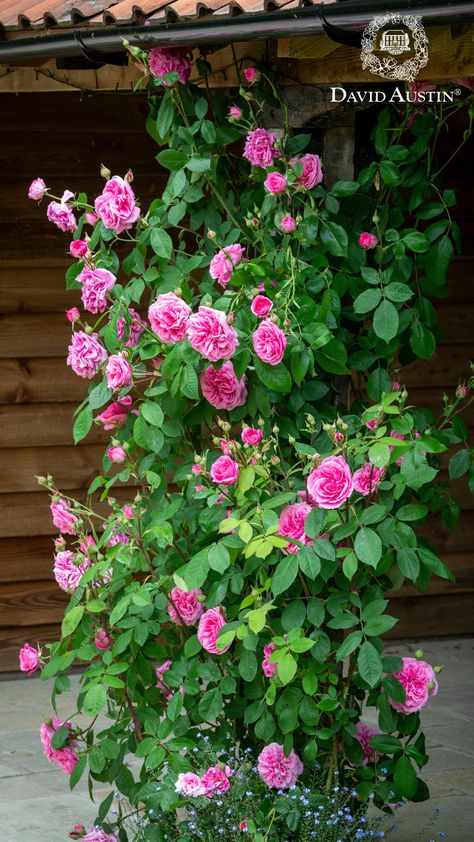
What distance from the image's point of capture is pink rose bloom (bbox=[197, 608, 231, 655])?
10.6ft

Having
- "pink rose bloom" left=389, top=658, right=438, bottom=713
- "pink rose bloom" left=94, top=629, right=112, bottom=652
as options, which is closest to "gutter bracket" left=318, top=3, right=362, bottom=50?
"pink rose bloom" left=389, top=658, right=438, bottom=713

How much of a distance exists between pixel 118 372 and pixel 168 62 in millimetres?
799

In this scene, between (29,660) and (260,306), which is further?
(29,660)

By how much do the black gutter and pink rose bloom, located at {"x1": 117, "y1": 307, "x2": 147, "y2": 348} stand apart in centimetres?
67

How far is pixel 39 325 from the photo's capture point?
18.2 ft

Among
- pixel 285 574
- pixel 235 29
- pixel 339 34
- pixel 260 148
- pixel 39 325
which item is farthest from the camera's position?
pixel 39 325

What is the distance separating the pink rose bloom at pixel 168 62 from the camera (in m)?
3.33

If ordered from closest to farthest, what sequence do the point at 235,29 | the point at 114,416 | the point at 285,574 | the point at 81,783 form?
the point at 235,29 < the point at 285,574 < the point at 114,416 < the point at 81,783

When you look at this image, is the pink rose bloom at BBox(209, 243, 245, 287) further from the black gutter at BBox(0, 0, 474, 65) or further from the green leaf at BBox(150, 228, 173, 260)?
the black gutter at BBox(0, 0, 474, 65)

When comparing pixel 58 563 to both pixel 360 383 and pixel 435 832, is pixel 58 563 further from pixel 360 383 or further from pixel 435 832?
pixel 435 832

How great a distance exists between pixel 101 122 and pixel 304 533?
2.92m

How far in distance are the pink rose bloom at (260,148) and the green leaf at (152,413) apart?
2.22 ft

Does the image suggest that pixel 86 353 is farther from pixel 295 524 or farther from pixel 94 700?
pixel 94 700

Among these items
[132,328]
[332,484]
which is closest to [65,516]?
[132,328]
